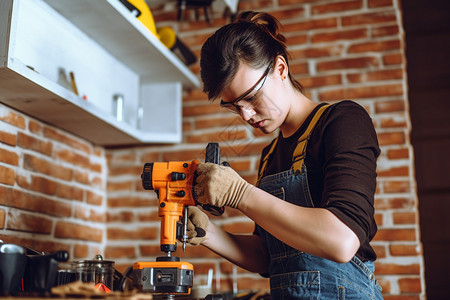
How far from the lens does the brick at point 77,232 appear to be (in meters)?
1.95

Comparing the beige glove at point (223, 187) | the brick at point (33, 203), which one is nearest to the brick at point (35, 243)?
the brick at point (33, 203)

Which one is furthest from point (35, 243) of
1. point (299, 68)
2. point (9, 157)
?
point (299, 68)

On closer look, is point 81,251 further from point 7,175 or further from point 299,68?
point 299,68

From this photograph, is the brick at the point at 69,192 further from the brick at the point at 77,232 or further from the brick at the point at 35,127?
the brick at the point at 35,127

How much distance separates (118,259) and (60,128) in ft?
2.18

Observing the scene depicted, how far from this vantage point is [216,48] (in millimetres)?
1376

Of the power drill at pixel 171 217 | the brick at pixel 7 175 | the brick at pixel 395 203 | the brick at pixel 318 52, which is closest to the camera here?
the power drill at pixel 171 217

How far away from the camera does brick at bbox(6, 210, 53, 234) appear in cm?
165

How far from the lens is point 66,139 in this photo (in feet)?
6.66

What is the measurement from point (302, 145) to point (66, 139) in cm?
109

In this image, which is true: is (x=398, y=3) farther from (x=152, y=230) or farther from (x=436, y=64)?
(x=152, y=230)

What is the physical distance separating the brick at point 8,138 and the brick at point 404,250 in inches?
57.4

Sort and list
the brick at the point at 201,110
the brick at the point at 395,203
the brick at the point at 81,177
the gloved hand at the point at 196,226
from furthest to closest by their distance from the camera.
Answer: the brick at the point at 201,110
the brick at the point at 81,177
the brick at the point at 395,203
the gloved hand at the point at 196,226

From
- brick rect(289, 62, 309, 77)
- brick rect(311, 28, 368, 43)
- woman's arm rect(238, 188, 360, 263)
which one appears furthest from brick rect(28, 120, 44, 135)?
brick rect(311, 28, 368, 43)
